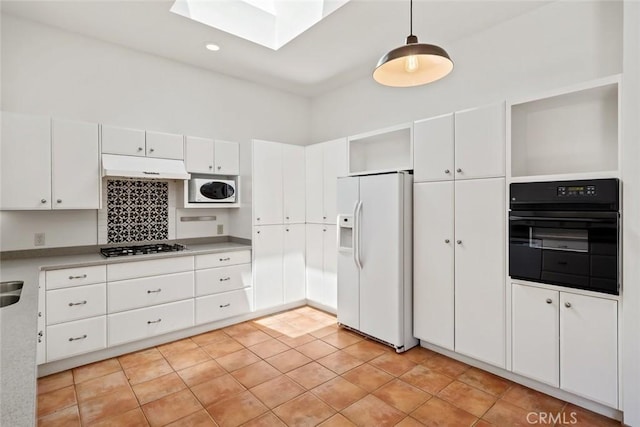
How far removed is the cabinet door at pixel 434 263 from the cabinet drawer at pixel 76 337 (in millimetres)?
2780

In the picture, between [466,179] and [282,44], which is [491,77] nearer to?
[466,179]

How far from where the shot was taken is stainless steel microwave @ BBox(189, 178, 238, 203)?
12.0 ft

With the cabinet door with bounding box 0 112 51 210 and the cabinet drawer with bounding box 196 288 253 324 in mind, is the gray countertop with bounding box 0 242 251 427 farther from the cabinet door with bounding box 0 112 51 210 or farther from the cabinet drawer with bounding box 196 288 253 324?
the cabinet drawer with bounding box 196 288 253 324

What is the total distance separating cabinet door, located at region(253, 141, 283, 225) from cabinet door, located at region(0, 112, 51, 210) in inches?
73.3

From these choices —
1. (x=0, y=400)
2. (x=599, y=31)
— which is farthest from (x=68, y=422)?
(x=599, y=31)

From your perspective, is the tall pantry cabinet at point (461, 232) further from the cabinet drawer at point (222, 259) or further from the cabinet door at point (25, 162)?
the cabinet door at point (25, 162)

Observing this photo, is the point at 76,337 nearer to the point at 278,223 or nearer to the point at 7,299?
the point at 7,299

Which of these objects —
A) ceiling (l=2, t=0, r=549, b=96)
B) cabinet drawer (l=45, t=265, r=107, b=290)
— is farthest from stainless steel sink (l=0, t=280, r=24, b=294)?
ceiling (l=2, t=0, r=549, b=96)

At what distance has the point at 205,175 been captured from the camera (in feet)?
12.8

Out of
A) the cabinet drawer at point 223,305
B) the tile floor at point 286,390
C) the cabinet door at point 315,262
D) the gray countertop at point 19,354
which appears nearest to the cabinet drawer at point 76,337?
the tile floor at point 286,390

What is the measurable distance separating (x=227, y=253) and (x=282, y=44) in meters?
2.28

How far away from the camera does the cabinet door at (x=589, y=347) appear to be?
2.05 m

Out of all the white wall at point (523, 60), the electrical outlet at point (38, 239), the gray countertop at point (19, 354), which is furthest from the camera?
the electrical outlet at point (38, 239)

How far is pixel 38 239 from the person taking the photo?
3057mm
